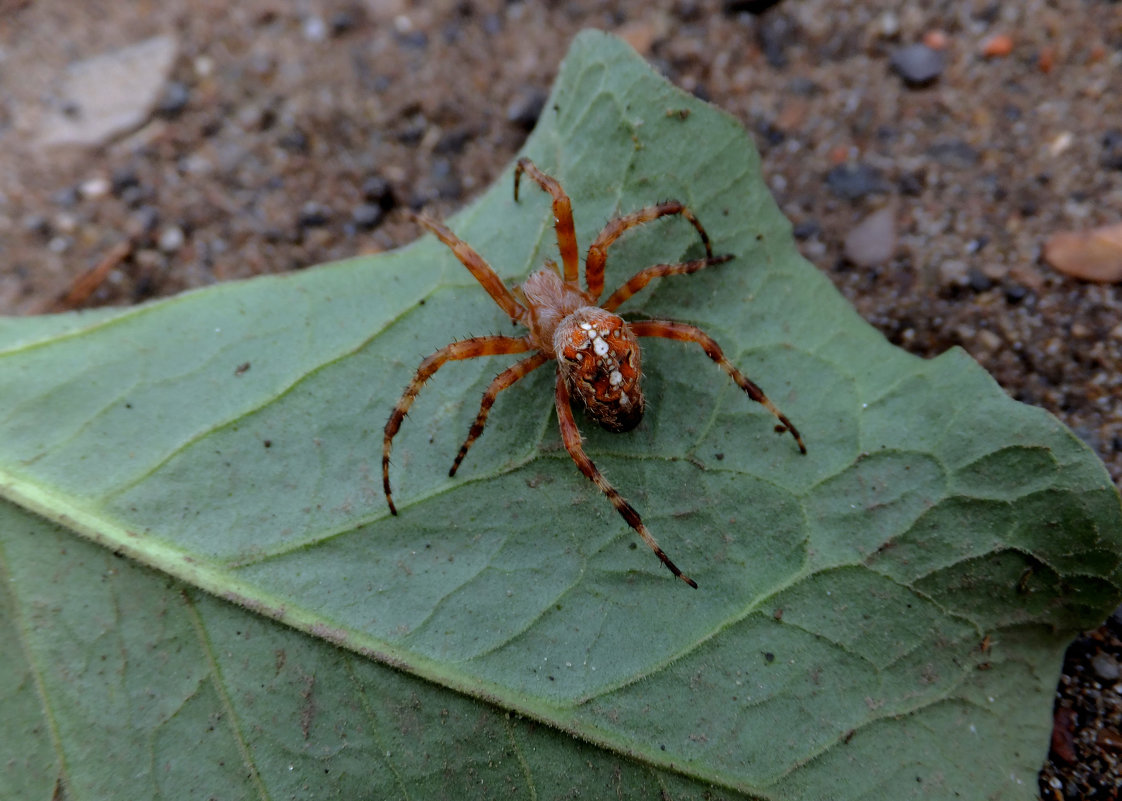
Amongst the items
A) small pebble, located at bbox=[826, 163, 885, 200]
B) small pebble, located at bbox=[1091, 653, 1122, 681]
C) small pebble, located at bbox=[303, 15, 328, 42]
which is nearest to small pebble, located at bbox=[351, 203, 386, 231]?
small pebble, located at bbox=[303, 15, 328, 42]

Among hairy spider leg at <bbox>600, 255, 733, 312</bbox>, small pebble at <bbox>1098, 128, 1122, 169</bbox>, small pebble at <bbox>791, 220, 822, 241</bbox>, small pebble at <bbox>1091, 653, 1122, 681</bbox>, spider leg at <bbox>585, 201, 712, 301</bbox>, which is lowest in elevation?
small pebble at <bbox>1091, 653, 1122, 681</bbox>

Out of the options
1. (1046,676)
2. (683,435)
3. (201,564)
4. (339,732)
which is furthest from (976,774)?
(201,564)

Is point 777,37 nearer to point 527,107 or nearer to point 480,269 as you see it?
point 527,107

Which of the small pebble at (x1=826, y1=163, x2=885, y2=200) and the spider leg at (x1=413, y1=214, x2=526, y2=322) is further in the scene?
the small pebble at (x1=826, y1=163, x2=885, y2=200)

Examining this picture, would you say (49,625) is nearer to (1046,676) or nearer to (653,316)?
(653,316)

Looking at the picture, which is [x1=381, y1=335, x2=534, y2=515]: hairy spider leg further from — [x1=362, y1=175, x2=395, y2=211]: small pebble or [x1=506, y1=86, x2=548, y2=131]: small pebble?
[x1=506, y1=86, x2=548, y2=131]: small pebble

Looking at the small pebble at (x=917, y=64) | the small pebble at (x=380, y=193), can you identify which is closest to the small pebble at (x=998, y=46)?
the small pebble at (x=917, y=64)
